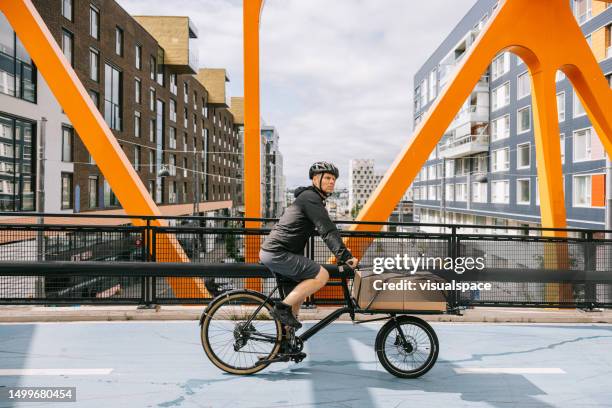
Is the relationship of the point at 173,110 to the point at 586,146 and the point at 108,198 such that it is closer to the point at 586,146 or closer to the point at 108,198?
the point at 108,198

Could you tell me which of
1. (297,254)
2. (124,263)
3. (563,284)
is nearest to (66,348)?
(124,263)

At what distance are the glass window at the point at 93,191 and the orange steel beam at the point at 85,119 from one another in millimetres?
24789

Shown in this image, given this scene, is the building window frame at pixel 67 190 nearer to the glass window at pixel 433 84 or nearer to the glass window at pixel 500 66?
the glass window at pixel 500 66

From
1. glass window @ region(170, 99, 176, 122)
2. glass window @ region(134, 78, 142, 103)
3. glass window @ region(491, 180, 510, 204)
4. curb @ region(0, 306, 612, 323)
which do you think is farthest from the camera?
glass window @ region(170, 99, 176, 122)

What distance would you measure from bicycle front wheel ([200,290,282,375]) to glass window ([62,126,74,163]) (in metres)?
26.8

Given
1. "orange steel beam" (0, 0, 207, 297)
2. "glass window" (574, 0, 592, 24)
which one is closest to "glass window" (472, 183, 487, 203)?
"glass window" (574, 0, 592, 24)

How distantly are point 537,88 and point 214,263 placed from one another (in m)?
6.33

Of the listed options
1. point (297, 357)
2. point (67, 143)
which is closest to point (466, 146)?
point (67, 143)

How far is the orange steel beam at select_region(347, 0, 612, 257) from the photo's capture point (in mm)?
7375

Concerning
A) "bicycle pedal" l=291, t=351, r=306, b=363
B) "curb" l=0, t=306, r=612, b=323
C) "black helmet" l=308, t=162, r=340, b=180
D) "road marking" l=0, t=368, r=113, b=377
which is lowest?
"road marking" l=0, t=368, r=113, b=377

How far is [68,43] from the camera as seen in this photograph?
2733 centimetres

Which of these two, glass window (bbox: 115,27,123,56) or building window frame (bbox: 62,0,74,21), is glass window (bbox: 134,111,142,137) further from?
building window frame (bbox: 62,0,74,21)

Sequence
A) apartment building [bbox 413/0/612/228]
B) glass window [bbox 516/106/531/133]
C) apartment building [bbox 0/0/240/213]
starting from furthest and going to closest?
glass window [bbox 516/106/531/133] < apartment building [bbox 413/0/612/228] < apartment building [bbox 0/0/240/213]

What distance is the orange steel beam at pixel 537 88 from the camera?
24.2ft
